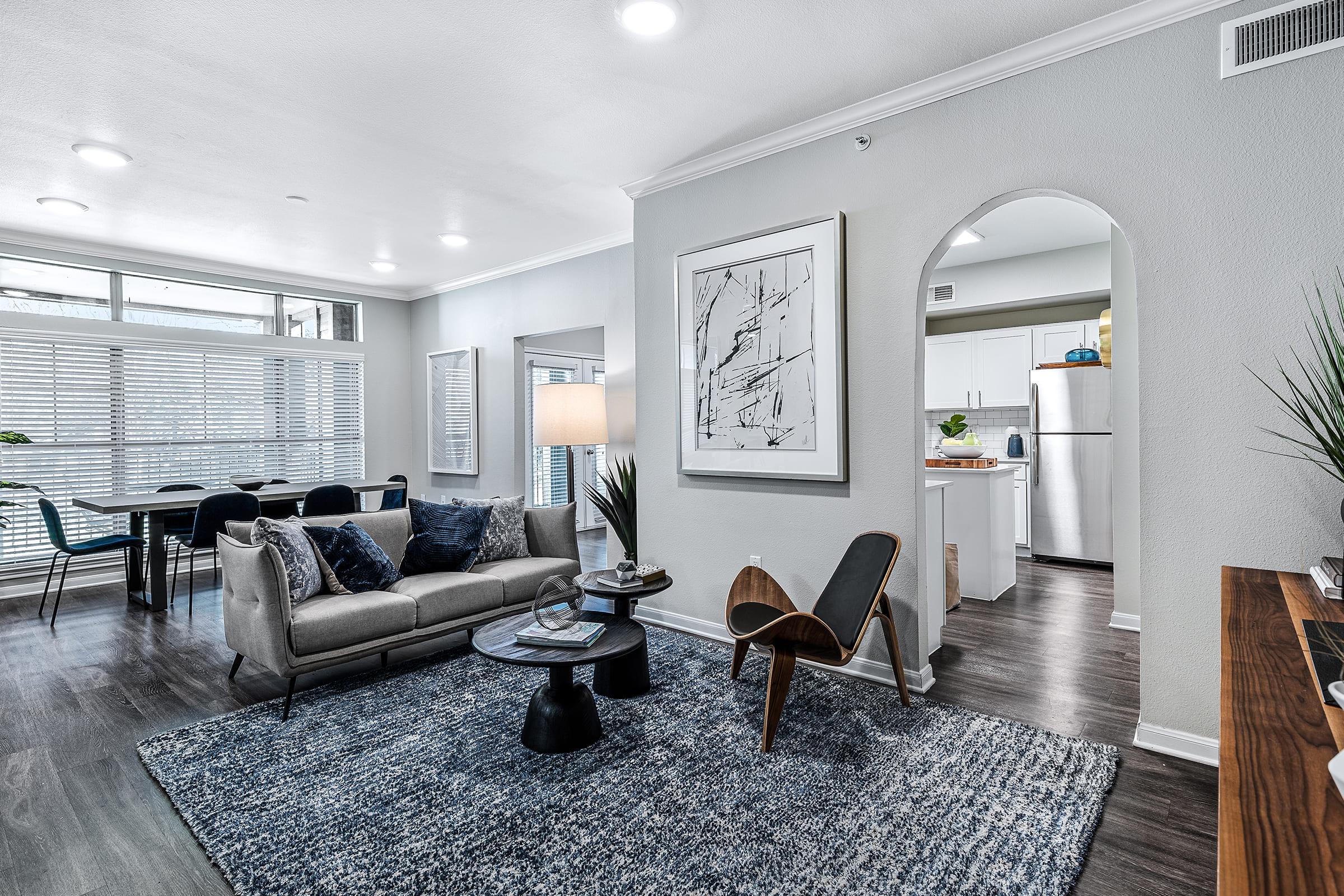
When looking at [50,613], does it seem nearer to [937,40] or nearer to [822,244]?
[822,244]

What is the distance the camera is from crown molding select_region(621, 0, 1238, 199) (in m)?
2.39

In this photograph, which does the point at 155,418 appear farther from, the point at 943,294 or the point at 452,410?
the point at 943,294

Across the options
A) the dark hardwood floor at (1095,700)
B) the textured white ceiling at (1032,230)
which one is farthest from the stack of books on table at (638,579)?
the textured white ceiling at (1032,230)

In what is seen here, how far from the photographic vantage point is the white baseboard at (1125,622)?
3900 mm

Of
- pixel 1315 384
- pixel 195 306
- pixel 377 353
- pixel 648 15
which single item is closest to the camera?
pixel 1315 384

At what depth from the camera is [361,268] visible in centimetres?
607

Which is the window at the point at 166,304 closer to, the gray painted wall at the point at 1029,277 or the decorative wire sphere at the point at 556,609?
the decorative wire sphere at the point at 556,609

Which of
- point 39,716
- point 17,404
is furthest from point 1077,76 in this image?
point 17,404

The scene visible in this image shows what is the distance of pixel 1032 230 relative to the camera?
17.1 feet

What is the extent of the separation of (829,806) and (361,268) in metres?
5.81

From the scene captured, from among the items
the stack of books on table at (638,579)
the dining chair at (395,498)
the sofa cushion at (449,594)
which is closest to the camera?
the stack of books on table at (638,579)

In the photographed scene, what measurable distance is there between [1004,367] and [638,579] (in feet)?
15.4

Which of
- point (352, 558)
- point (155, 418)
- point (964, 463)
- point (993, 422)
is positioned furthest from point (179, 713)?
point (993, 422)

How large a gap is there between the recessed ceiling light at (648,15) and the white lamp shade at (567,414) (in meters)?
2.54
